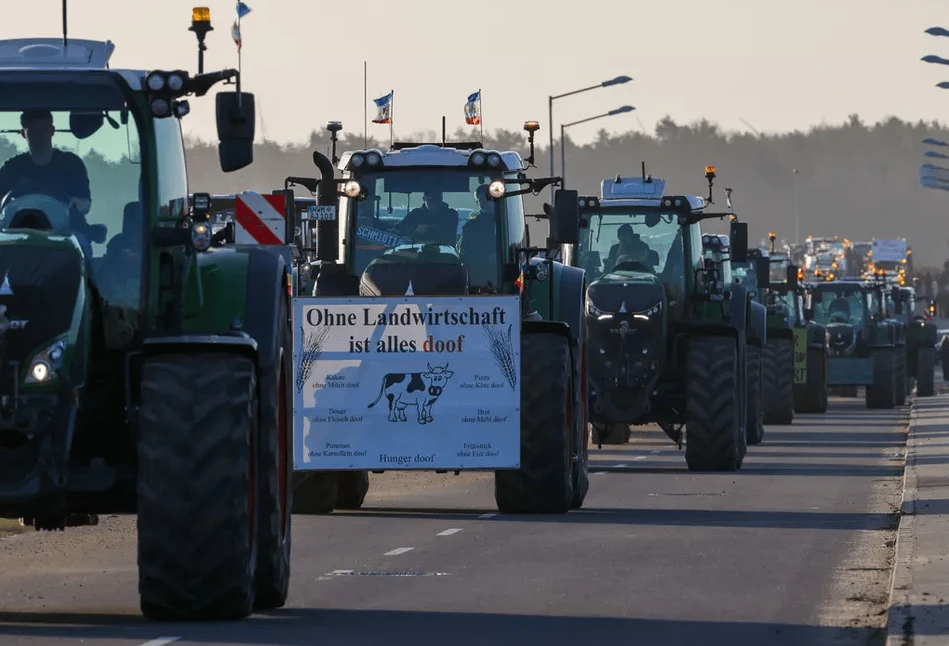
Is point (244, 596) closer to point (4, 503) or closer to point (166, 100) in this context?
point (4, 503)

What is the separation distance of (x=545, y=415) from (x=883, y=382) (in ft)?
112

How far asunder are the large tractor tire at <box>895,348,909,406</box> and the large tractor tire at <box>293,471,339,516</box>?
33.8 meters

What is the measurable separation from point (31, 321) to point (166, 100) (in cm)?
155

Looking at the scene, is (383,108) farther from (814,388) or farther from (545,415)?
(814,388)

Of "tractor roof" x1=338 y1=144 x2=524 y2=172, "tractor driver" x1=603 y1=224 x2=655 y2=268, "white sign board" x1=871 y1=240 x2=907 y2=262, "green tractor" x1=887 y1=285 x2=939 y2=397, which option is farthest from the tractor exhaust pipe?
"white sign board" x1=871 y1=240 x2=907 y2=262

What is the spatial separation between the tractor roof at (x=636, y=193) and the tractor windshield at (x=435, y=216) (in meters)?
7.72

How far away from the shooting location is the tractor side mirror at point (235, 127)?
12.5m

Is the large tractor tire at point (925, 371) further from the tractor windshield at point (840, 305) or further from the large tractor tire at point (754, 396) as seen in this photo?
the large tractor tire at point (754, 396)

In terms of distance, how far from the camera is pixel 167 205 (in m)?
13.3

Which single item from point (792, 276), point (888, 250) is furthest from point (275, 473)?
point (888, 250)

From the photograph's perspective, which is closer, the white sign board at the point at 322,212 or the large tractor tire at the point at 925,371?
the white sign board at the point at 322,212

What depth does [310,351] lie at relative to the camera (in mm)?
20109

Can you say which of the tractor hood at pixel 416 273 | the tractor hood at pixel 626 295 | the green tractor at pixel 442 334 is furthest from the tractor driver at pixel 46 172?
the tractor hood at pixel 626 295

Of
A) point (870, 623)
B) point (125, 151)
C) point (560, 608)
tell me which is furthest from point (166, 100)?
point (870, 623)
